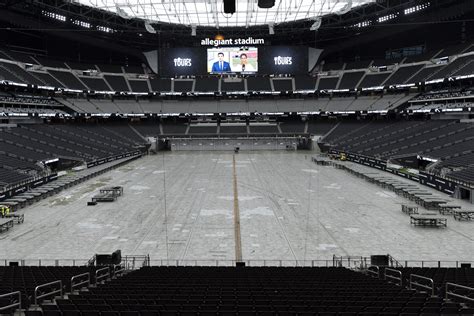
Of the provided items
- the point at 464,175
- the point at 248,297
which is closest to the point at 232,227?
the point at 248,297

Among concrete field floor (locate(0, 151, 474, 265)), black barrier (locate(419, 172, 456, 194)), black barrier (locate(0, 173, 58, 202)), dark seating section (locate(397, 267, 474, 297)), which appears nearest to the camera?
dark seating section (locate(397, 267, 474, 297))

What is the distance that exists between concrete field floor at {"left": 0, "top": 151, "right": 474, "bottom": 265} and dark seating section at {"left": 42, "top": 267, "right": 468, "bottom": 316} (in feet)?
19.8

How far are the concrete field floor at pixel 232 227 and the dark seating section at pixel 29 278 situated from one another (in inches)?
205

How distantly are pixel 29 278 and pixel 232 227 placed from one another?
13.5m

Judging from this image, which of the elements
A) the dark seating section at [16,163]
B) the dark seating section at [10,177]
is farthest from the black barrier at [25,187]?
the dark seating section at [16,163]

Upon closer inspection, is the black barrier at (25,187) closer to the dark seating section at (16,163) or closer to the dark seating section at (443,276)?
the dark seating section at (16,163)

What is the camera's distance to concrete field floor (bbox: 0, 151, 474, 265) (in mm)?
19859

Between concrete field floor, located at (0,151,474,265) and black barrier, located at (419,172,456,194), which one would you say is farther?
black barrier, located at (419,172,456,194)

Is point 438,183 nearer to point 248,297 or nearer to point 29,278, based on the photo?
point 248,297

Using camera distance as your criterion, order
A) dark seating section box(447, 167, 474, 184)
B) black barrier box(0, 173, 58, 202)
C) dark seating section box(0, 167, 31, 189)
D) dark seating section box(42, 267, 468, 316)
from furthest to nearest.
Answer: dark seating section box(0, 167, 31, 189) < dark seating section box(447, 167, 474, 184) < black barrier box(0, 173, 58, 202) < dark seating section box(42, 267, 468, 316)

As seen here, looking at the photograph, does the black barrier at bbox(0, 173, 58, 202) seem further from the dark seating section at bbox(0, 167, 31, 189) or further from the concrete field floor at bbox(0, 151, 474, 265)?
the concrete field floor at bbox(0, 151, 474, 265)

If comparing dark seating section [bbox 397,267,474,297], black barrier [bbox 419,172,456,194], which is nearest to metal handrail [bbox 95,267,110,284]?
dark seating section [bbox 397,267,474,297]

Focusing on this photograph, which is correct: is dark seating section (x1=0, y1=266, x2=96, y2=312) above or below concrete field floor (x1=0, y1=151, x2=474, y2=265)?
above

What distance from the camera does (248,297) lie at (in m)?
8.88
